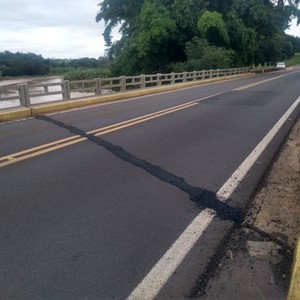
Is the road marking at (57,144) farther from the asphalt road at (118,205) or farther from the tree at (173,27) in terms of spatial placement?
the tree at (173,27)

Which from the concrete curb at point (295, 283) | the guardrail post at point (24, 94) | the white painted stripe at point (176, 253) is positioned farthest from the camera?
the guardrail post at point (24, 94)

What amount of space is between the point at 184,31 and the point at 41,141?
37.2 meters

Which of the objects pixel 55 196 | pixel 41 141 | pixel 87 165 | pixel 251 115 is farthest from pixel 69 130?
pixel 251 115

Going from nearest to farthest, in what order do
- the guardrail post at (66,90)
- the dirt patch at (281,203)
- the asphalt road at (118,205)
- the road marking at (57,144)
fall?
the asphalt road at (118,205) < the dirt patch at (281,203) < the road marking at (57,144) < the guardrail post at (66,90)

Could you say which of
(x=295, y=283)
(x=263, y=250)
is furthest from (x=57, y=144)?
(x=295, y=283)

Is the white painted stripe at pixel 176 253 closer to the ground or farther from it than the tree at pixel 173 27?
closer to the ground

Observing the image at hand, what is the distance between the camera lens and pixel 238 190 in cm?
523

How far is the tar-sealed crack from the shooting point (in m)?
4.47

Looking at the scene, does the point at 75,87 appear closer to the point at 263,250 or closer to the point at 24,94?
the point at 24,94

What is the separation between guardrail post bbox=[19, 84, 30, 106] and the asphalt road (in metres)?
3.71

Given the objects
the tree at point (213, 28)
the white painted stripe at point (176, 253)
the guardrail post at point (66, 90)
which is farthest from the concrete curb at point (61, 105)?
the tree at point (213, 28)

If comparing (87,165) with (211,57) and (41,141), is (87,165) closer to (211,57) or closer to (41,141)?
(41,141)

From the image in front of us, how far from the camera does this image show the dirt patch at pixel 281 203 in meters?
4.07

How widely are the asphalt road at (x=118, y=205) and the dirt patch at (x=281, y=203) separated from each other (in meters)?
0.20
